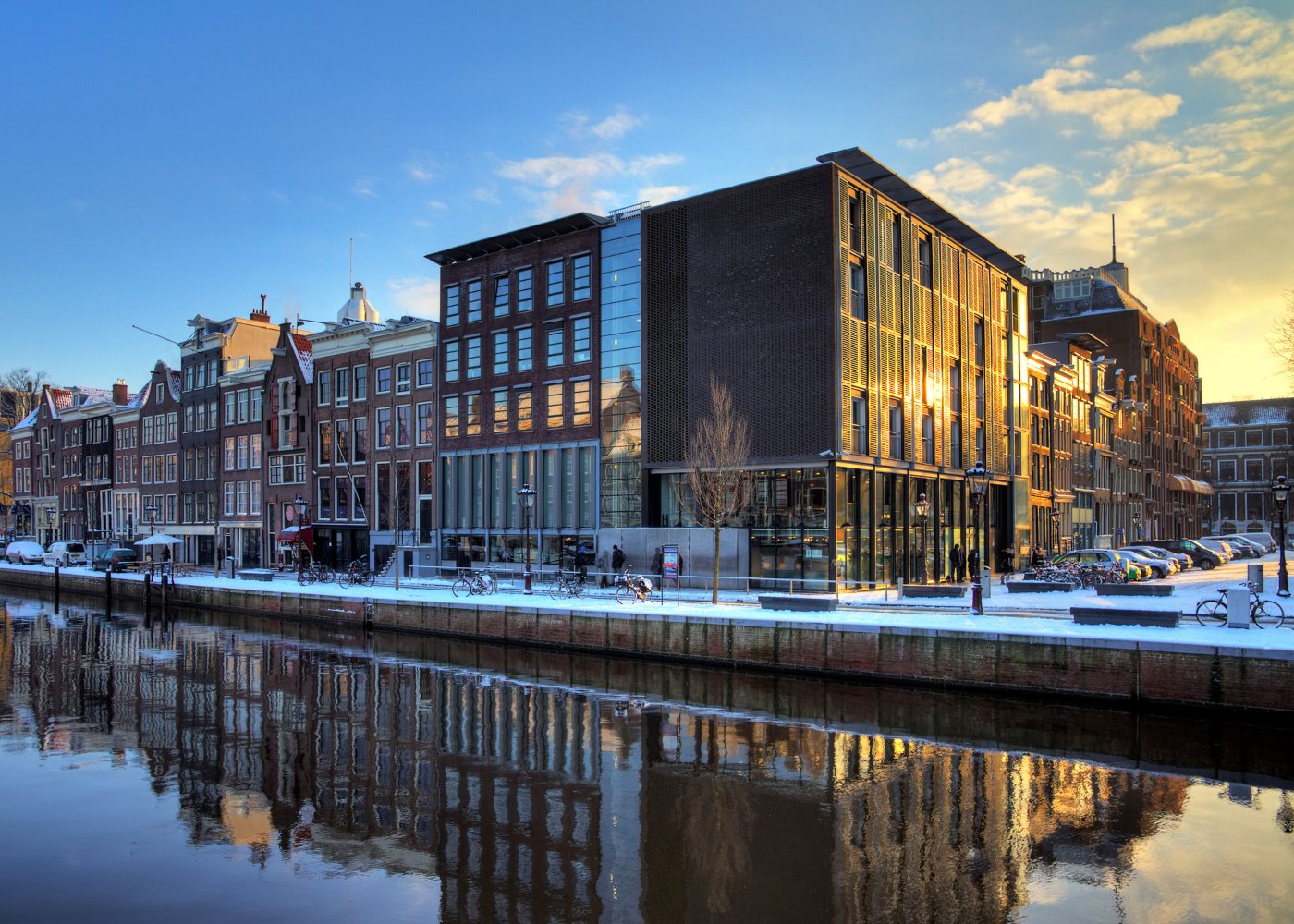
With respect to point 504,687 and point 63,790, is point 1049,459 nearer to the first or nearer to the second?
point 504,687

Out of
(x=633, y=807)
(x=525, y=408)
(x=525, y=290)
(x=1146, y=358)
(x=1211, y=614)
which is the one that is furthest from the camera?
(x=1146, y=358)

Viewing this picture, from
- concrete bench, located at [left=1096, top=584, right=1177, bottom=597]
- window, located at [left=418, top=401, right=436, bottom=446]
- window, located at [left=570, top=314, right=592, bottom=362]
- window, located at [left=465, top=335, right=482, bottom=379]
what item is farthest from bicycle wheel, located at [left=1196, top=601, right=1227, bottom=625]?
window, located at [left=418, top=401, right=436, bottom=446]

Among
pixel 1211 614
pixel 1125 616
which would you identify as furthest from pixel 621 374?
pixel 1211 614

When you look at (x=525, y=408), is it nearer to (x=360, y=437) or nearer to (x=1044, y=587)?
(x=360, y=437)

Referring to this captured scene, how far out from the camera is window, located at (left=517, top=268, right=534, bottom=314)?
48906 mm

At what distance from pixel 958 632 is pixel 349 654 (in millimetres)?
20061

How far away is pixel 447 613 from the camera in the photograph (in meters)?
35.5

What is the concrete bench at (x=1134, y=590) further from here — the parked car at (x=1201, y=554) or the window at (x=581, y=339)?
the parked car at (x=1201, y=554)

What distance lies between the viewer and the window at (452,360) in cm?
5238

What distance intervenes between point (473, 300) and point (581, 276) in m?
8.24

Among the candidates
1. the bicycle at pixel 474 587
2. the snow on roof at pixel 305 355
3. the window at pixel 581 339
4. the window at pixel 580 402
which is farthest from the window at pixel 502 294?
the snow on roof at pixel 305 355

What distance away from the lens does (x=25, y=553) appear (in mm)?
74062

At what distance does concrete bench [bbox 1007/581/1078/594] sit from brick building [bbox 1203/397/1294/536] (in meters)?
93.9

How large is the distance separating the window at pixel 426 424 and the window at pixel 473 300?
5.53m
